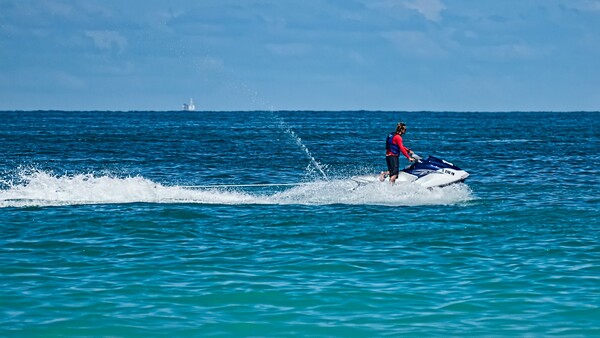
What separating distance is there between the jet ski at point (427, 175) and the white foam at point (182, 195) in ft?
0.49

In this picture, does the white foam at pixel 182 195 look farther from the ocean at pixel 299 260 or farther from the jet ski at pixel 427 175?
the jet ski at pixel 427 175

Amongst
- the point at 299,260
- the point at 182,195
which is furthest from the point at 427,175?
the point at 299,260

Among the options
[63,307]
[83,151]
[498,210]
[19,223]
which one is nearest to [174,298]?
[63,307]

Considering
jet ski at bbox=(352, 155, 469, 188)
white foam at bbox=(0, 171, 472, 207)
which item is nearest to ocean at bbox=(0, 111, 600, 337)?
white foam at bbox=(0, 171, 472, 207)

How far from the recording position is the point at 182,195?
2197 cm

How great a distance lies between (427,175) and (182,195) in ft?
19.3

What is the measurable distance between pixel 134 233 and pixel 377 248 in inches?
Answer: 176

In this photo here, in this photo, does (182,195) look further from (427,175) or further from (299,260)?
(299,260)

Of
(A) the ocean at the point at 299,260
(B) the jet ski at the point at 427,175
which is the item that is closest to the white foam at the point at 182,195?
(A) the ocean at the point at 299,260

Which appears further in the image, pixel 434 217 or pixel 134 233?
pixel 434 217

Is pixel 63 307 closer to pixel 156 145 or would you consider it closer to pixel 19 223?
pixel 19 223

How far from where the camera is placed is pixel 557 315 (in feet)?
34.4

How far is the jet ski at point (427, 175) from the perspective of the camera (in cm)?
2183

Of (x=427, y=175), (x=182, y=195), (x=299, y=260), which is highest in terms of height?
(x=427, y=175)
